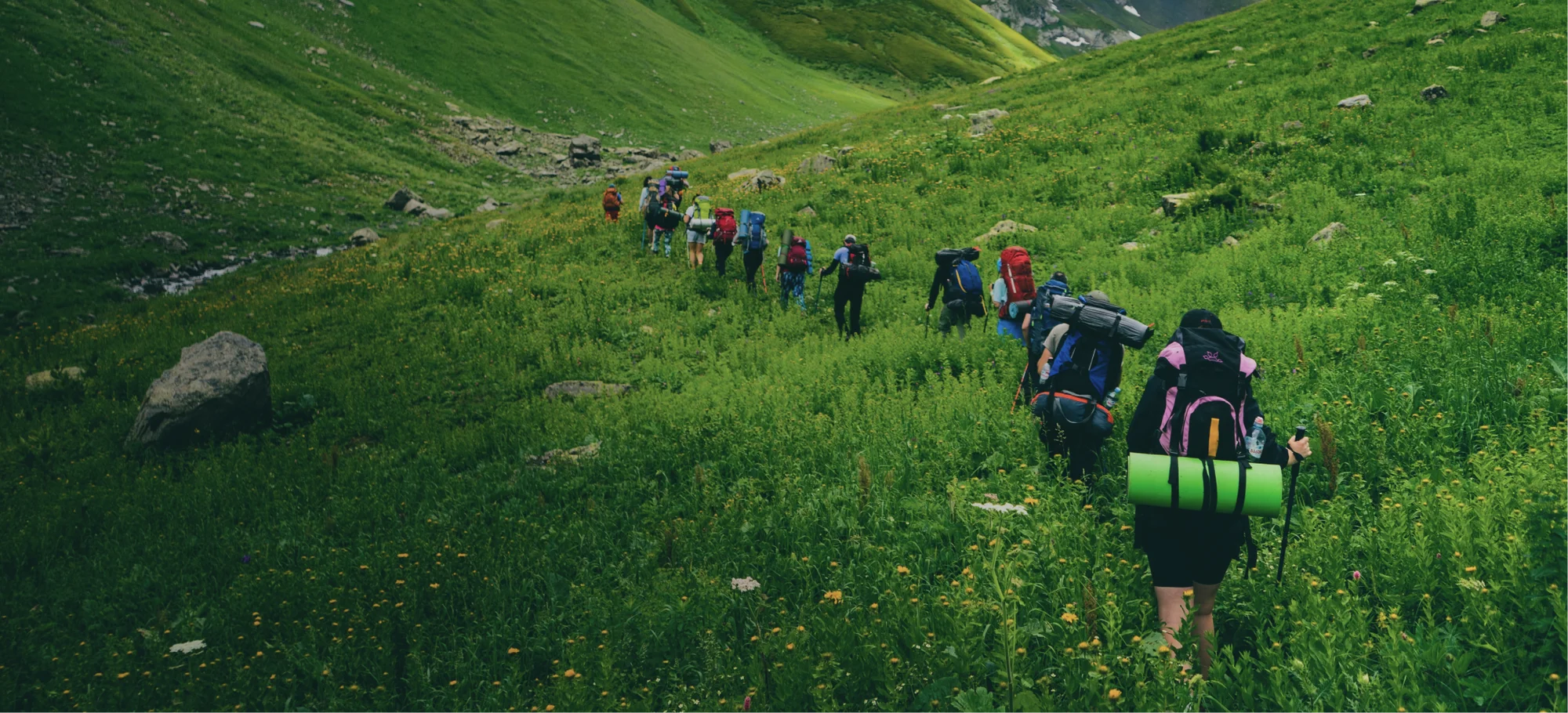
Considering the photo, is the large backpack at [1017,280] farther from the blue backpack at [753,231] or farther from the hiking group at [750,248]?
the blue backpack at [753,231]

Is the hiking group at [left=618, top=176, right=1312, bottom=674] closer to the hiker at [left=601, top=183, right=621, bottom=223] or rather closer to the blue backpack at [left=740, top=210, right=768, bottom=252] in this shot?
the blue backpack at [left=740, top=210, right=768, bottom=252]

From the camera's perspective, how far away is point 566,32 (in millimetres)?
63906

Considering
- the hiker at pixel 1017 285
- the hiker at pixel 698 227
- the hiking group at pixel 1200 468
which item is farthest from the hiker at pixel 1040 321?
the hiker at pixel 698 227

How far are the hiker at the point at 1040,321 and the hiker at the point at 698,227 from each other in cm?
1147

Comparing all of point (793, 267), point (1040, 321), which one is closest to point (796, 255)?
point (793, 267)

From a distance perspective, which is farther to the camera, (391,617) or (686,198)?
(686,198)

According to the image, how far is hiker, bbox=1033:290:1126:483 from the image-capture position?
659 centimetres

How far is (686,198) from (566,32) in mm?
45085

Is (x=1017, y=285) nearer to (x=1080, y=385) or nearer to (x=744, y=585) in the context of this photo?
(x=1080, y=385)

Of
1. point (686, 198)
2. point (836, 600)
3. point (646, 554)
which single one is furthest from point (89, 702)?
point (686, 198)

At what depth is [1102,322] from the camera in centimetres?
634

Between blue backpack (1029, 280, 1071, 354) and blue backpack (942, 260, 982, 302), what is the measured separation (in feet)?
11.3

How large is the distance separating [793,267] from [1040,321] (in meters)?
8.09

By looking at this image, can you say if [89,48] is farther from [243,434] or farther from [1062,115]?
[1062,115]
